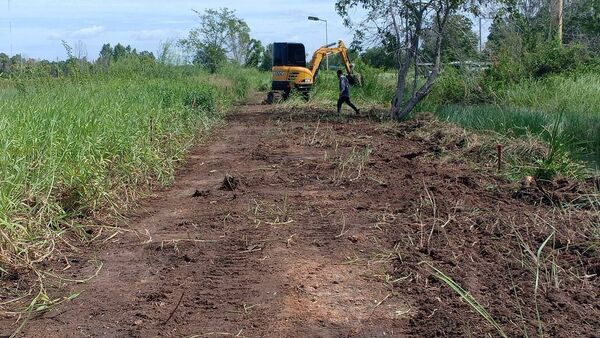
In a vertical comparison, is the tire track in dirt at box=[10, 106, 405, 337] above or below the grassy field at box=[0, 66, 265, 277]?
below

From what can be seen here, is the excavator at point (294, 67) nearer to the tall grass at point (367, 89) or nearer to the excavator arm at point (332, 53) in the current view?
the excavator arm at point (332, 53)

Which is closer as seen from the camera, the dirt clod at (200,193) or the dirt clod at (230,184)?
the dirt clod at (200,193)

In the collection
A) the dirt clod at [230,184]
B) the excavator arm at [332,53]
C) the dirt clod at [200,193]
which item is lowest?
the dirt clod at [200,193]

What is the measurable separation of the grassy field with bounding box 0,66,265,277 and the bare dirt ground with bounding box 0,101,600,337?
42 centimetres

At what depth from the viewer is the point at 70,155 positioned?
6621 mm

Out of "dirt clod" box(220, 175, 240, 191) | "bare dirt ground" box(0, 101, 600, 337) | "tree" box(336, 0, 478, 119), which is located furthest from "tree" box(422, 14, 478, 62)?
"dirt clod" box(220, 175, 240, 191)

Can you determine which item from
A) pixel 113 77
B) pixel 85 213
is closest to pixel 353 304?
→ pixel 85 213

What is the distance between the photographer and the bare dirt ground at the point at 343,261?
4094 millimetres

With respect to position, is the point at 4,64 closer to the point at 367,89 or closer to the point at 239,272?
the point at 239,272

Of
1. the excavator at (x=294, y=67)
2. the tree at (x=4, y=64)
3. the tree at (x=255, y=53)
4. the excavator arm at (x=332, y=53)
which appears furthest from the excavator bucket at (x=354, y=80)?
the tree at (x=255, y=53)

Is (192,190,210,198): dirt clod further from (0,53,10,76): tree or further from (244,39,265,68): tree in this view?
(244,39,265,68): tree

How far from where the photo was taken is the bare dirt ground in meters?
4.09

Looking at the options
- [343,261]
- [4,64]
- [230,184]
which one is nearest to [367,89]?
[4,64]

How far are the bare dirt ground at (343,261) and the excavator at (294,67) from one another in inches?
589
